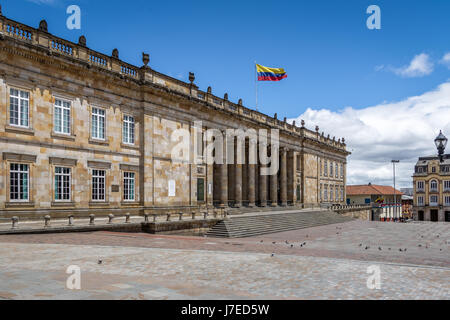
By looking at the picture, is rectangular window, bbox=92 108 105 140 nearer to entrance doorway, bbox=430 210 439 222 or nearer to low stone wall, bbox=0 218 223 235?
low stone wall, bbox=0 218 223 235

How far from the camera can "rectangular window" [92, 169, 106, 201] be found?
92.6 ft

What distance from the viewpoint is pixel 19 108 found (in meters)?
24.0

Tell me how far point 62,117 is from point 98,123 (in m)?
2.85

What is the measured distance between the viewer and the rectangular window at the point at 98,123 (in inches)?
1123

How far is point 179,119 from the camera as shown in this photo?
35.5 meters

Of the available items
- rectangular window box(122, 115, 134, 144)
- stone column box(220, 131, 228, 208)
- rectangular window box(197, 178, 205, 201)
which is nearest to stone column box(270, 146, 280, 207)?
stone column box(220, 131, 228, 208)

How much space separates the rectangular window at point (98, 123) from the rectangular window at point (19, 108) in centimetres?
492

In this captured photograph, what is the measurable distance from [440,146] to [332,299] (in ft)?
54.5

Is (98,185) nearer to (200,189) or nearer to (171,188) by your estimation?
(171,188)

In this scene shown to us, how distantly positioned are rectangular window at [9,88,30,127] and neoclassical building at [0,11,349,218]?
0.06m

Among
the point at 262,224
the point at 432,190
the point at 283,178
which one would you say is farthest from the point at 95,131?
the point at 432,190

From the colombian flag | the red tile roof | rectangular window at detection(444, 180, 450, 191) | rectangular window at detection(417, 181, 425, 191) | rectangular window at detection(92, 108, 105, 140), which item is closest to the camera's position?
rectangular window at detection(92, 108, 105, 140)

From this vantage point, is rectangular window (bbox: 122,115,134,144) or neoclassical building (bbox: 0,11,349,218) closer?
neoclassical building (bbox: 0,11,349,218)

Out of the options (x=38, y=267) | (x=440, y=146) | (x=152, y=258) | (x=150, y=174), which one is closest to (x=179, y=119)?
(x=150, y=174)
